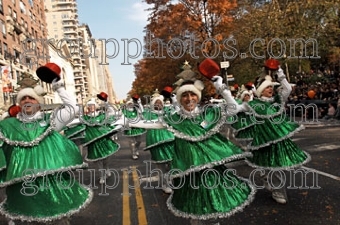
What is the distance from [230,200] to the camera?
Result: 12.7 ft

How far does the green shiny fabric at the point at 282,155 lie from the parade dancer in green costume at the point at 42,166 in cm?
297

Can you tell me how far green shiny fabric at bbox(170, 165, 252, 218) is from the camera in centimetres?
384

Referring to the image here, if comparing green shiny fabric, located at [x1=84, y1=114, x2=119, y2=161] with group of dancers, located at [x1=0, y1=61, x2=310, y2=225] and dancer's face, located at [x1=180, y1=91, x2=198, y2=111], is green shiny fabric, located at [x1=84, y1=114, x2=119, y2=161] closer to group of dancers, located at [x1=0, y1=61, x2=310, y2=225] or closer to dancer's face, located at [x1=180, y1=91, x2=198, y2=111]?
group of dancers, located at [x1=0, y1=61, x2=310, y2=225]

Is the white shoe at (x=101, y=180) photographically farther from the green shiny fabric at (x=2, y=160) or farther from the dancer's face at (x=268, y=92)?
the dancer's face at (x=268, y=92)

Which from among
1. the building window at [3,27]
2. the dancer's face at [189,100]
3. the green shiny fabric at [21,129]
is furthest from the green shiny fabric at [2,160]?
the building window at [3,27]

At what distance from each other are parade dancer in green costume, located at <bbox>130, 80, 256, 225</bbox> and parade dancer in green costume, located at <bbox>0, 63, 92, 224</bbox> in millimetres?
1184

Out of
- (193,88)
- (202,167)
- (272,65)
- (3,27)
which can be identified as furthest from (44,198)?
(3,27)

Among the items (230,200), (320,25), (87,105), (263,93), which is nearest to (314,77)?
(320,25)

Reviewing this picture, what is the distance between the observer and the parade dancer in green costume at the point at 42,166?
4.07 meters

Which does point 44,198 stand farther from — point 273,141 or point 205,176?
point 273,141

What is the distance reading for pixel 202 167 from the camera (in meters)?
3.89

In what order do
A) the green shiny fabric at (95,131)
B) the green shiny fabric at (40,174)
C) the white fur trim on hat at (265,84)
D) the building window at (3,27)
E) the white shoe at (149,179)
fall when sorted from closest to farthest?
1. the green shiny fabric at (40,174)
2. the white fur trim on hat at (265,84)
3. the white shoe at (149,179)
4. the green shiny fabric at (95,131)
5. the building window at (3,27)

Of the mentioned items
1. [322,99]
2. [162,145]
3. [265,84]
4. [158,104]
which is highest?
[265,84]

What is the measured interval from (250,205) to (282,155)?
949 millimetres
